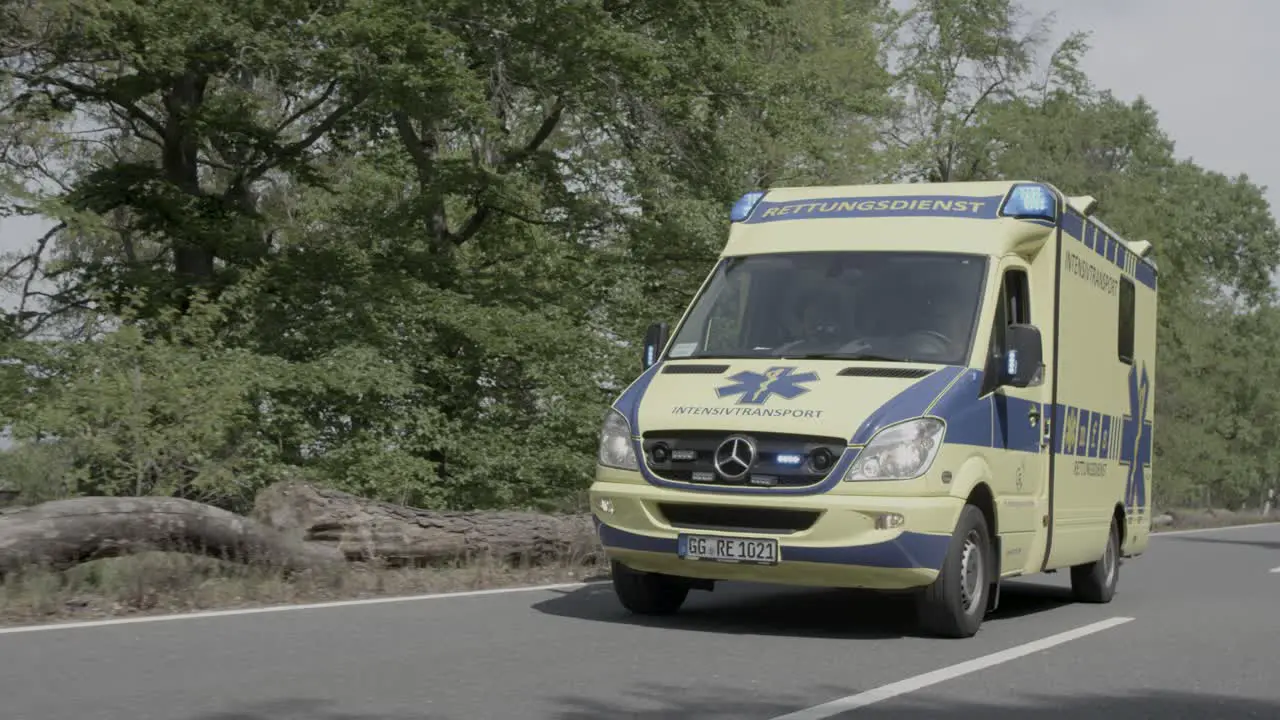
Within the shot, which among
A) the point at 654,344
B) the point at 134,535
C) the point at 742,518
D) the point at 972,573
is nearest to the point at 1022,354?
the point at 972,573

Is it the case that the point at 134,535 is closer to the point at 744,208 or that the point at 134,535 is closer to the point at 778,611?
the point at 778,611

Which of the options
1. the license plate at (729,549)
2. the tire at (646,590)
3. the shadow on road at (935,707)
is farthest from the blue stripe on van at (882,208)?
the shadow on road at (935,707)

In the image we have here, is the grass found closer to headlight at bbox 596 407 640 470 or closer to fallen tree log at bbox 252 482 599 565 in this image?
fallen tree log at bbox 252 482 599 565

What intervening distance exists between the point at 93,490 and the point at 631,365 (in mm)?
9861

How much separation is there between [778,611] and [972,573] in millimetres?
1783

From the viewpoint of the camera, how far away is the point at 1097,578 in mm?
13484

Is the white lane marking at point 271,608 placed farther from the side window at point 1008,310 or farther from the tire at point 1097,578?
the tire at point 1097,578

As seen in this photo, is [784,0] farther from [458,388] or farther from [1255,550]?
[1255,550]

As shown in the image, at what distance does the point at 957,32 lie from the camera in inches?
1938

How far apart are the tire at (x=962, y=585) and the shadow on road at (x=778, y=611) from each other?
367 millimetres

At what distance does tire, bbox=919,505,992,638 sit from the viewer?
9.46 m

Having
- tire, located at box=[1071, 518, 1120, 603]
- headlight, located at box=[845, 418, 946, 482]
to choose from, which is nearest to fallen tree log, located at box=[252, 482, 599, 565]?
tire, located at box=[1071, 518, 1120, 603]

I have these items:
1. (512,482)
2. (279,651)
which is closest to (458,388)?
(512,482)

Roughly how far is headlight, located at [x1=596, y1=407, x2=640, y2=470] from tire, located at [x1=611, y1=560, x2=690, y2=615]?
0.70m
